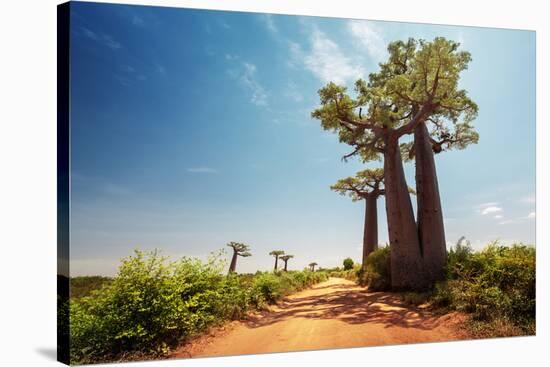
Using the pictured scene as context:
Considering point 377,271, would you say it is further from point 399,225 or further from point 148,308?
point 148,308

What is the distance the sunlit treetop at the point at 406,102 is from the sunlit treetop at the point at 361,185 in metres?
0.34

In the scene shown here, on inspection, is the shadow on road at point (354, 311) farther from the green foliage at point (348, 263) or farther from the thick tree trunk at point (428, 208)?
the thick tree trunk at point (428, 208)

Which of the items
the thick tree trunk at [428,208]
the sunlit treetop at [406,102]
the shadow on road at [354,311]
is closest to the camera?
the shadow on road at [354,311]

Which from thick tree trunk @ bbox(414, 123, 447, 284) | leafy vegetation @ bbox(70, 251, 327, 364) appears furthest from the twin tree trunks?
leafy vegetation @ bbox(70, 251, 327, 364)

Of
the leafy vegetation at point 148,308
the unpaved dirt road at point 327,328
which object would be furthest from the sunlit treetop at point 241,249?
the unpaved dirt road at point 327,328

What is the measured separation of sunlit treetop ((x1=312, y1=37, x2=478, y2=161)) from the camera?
6.81 m

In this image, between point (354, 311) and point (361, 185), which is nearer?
point (354, 311)

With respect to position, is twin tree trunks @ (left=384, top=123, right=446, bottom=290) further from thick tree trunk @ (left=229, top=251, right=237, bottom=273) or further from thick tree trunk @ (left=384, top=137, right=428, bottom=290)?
thick tree trunk @ (left=229, top=251, right=237, bottom=273)

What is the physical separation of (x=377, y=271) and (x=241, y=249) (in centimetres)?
326

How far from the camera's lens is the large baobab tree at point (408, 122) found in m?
6.85

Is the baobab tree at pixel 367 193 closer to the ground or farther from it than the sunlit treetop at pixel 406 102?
closer to the ground

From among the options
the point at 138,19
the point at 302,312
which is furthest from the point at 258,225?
the point at 138,19

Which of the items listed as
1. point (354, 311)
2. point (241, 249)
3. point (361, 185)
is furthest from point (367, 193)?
point (241, 249)

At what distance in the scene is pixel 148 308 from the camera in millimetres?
4902
